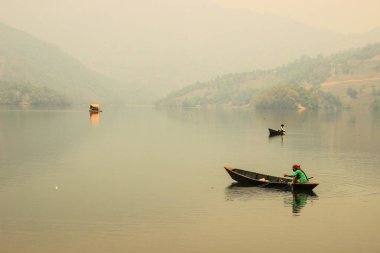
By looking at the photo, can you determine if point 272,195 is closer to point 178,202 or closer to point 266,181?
point 266,181

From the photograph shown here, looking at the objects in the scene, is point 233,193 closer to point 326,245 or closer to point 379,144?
point 326,245

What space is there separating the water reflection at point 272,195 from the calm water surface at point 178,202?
11cm

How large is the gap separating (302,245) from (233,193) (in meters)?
17.6

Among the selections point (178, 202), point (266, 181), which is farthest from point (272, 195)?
point (178, 202)

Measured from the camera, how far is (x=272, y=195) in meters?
56.9

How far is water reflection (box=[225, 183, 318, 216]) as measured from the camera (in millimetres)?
54469

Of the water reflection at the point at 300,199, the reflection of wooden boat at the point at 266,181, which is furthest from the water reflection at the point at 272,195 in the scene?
the reflection of wooden boat at the point at 266,181

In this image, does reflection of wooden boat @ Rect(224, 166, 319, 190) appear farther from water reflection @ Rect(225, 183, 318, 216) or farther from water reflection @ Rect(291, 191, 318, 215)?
water reflection @ Rect(291, 191, 318, 215)

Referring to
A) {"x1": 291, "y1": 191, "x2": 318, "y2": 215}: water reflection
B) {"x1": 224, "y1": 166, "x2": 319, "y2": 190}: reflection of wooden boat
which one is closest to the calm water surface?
{"x1": 291, "y1": 191, "x2": 318, "y2": 215}: water reflection

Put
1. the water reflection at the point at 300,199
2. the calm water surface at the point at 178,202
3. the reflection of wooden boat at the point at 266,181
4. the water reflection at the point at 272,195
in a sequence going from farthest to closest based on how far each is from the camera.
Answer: the reflection of wooden boat at the point at 266,181, the water reflection at the point at 272,195, the water reflection at the point at 300,199, the calm water surface at the point at 178,202

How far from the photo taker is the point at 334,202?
54.9m

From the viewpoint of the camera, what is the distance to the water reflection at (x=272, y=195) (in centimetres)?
5447

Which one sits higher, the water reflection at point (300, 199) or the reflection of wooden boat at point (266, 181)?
the reflection of wooden boat at point (266, 181)

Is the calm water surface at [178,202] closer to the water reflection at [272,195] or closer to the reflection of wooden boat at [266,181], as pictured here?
the water reflection at [272,195]
